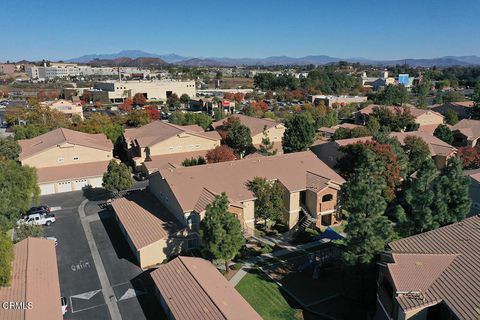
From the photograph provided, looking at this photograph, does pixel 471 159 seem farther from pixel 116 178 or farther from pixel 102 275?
pixel 102 275

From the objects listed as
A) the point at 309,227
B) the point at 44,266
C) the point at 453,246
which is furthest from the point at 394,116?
the point at 44,266

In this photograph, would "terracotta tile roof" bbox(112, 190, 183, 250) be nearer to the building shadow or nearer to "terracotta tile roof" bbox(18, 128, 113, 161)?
the building shadow

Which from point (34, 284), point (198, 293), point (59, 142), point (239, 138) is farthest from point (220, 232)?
point (59, 142)

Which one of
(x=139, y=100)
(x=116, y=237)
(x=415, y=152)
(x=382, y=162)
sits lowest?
(x=116, y=237)

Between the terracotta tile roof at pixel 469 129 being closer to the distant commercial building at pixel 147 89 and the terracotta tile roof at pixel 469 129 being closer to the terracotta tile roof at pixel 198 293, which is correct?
the terracotta tile roof at pixel 198 293

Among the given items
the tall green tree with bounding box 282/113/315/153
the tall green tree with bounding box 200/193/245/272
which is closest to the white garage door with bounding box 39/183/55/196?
the tall green tree with bounding box 200/193/245/272
